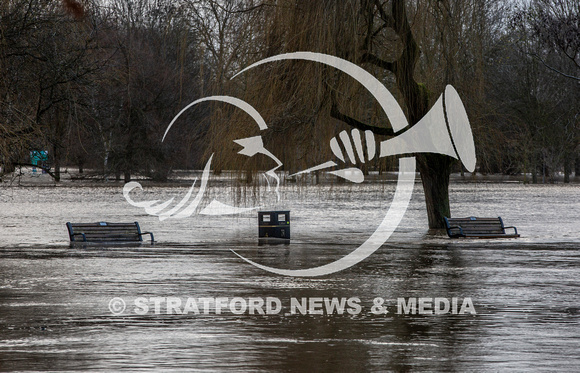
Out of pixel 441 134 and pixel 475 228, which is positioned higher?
pixel 441 134

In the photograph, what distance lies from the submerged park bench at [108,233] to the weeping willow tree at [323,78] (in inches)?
131

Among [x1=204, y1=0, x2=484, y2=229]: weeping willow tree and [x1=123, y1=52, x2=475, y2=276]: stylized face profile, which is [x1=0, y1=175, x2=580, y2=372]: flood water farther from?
[x1=204, y1=0, x2=484, y2=229]: weeping willow tree

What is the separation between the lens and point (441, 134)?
994 inches

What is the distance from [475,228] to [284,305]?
1419 cm

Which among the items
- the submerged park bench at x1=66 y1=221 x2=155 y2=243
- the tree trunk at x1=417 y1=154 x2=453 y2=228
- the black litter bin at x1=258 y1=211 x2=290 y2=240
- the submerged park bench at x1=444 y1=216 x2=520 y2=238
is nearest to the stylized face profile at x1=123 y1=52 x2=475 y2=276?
the tree trunk at x1=417 y1=154 x2=453 y2=228

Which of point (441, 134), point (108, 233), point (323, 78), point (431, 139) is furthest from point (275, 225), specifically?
point (441, 134)

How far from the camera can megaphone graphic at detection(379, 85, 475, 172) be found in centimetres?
2486

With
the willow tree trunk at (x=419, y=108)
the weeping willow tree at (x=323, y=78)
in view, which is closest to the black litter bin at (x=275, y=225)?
the weeping willow tree at (x=323, y=78)

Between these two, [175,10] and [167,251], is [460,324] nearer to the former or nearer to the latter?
[167,251]

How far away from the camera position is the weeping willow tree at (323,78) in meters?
21.4

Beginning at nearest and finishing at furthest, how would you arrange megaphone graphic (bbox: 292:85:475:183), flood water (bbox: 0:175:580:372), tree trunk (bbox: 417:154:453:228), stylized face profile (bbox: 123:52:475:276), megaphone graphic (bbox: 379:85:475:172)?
flood water (bbox: 0:175:580:372) < stylized face profile (bbox: 123:52:475:276) < megaphone graphic (bbox: 292:85:475:183) < megaphone graphic (bbox: 379:85:475:172) < tree trunk (bbox: 417:154:453:228)

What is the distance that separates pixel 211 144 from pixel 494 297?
36.4ft

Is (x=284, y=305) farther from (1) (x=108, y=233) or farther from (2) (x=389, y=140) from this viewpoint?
(2) (x=389, y=140)

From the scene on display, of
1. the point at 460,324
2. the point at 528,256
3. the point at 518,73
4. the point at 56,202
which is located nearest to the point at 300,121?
the point at 528,256
